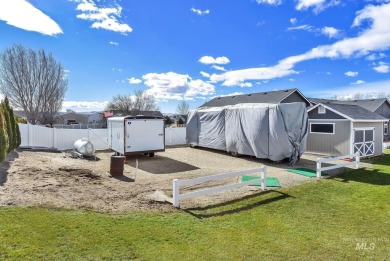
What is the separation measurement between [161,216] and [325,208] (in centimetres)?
425

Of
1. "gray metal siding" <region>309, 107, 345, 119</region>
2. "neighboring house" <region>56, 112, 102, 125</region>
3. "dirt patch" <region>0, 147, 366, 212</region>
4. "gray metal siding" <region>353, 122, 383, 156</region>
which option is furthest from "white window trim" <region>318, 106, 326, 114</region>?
"neighboring house" <region>56, 112, 102, 125</region>

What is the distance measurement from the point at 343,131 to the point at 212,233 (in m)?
13.3

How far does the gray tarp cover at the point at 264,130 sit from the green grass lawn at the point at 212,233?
19.6ft

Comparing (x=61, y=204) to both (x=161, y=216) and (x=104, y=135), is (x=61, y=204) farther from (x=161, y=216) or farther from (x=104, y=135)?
(x=104, y=135)

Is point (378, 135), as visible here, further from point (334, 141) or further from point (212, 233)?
point (212, 233)

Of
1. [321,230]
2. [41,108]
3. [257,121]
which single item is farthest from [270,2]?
[41,108]

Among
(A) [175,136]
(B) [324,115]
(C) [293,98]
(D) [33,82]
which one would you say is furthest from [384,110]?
(D) [33,82]

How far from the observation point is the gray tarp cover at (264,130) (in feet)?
41.5

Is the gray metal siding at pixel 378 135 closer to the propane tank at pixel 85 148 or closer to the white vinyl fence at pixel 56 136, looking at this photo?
the propane tank at pixel 85 148

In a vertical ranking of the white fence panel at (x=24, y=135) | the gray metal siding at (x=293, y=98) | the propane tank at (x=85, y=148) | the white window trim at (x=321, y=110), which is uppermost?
the gray metal siding at (x=293, y=98)

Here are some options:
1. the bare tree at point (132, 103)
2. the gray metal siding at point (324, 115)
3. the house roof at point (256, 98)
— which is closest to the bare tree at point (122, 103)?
the bare tree at point (132, 103)

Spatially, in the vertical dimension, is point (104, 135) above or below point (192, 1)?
below

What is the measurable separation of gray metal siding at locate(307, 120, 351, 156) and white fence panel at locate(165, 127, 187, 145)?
398 inches

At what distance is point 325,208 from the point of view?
651cm
